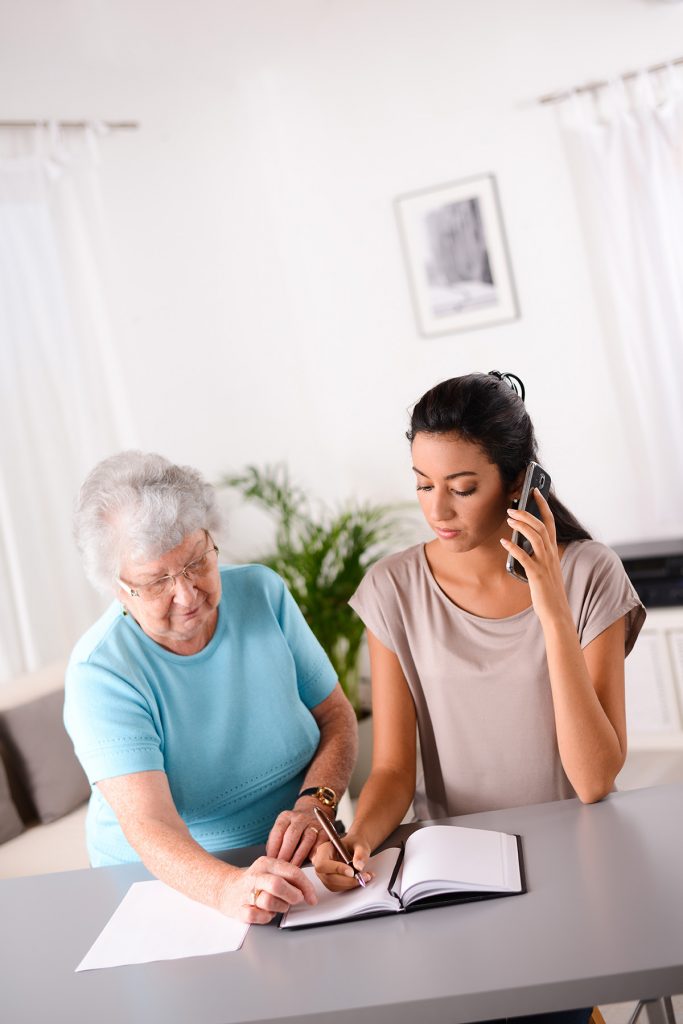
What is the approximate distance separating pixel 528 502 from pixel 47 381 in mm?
2601

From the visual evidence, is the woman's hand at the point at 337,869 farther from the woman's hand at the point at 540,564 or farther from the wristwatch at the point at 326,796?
the woman's hand at the point at 540,564

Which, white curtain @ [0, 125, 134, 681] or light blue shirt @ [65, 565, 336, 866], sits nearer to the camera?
light blue shirt @ [65, 565, 336, 866]

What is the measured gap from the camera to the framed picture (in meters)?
4.34

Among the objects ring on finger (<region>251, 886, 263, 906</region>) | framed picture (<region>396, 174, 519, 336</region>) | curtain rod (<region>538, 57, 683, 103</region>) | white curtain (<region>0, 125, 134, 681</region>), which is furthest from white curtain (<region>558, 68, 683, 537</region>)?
ring on finger (<region>251, 886, 263, 906</region>)

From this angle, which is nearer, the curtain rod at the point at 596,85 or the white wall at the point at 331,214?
the curtain rod at the point at 596,85

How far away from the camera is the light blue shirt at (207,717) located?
1767 millimetres

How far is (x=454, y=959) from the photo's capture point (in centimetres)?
123

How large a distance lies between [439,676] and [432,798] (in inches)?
9.3

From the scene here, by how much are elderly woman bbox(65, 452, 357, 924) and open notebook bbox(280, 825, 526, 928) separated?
0.48 feet

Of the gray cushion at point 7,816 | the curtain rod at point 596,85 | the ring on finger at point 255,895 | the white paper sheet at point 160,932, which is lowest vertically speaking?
the gray cushion at point 7,816

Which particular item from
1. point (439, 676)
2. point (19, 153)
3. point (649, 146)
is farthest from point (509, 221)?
point (439, 676)

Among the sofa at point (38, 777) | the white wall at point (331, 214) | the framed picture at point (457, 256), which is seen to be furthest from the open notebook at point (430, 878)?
the framed picture at point (457, 256)

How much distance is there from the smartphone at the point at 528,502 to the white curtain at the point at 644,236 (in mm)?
2571

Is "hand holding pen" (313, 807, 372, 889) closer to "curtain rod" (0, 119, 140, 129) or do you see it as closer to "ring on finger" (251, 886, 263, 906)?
"ring on finger" (251, 886, 263, 906)
